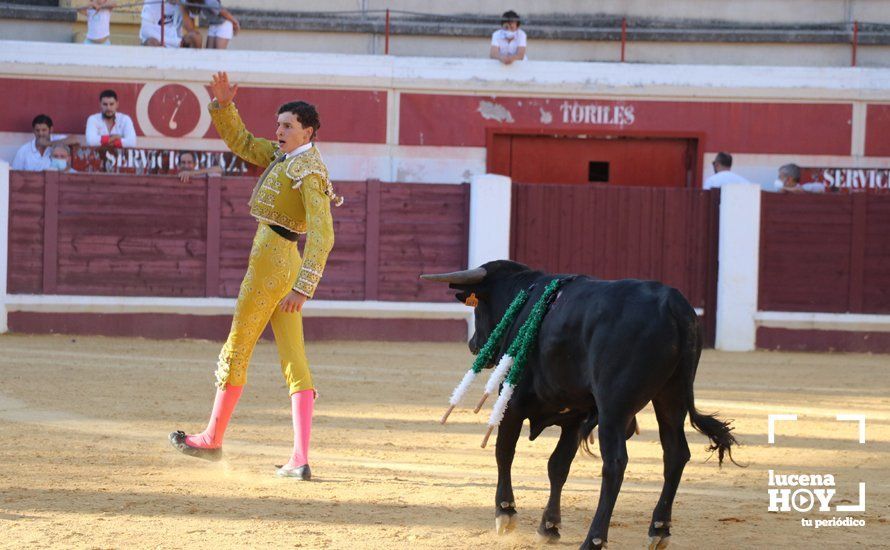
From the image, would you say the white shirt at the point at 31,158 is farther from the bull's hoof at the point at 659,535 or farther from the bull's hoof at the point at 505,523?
the bull's hoof at the point at 659,535

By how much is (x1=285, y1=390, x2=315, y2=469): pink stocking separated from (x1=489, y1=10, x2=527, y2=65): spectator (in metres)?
8.14

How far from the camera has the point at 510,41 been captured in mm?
12688

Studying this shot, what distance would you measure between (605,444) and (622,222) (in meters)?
8.15

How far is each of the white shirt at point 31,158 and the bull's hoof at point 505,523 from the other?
844cm

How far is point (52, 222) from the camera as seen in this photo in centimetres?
1104

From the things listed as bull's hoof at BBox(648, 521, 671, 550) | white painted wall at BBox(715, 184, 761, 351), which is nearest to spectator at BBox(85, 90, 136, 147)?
white painted wall at BBox(715, 184, 761, 351)

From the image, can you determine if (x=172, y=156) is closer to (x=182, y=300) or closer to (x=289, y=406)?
(x=182, y=300)

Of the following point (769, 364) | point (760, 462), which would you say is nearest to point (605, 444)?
point (760, 462)

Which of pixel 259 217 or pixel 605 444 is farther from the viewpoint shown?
pixel 259 217

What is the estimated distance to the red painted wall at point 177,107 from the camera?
12.2 m

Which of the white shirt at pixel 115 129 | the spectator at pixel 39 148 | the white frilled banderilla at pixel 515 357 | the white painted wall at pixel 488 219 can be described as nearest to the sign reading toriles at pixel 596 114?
the white painted wall at pixel 488 219

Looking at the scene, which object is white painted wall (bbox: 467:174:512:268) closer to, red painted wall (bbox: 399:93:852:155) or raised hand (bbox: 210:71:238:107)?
red painted wall (bbox: 399:93:852:155)

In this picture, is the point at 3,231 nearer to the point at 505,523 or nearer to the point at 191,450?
the point at 191,450

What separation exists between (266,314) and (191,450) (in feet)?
1.96
